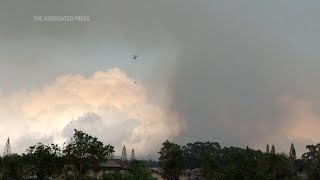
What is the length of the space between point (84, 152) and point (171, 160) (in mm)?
16064

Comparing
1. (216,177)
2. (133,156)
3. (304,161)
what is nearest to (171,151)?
(216,177)

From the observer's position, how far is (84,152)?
77688 millimetres

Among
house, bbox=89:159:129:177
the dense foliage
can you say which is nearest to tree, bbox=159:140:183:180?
the dense foliage

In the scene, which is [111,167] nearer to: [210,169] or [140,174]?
[210,169]

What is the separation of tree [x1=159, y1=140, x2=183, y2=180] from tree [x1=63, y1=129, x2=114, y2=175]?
11.2 meters

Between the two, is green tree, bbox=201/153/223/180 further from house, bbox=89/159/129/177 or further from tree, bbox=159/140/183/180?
house, bbox=89/159/129/177

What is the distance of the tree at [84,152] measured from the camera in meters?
77.4

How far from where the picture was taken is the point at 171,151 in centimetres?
7950

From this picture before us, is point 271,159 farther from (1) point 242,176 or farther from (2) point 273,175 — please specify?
(1) point 242,176

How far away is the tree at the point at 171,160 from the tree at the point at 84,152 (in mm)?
11210

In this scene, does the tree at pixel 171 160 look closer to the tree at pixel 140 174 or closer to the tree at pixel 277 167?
the tree at pixel 277 167

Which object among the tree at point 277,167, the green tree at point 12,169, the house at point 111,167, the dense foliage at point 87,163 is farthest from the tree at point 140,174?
the house at point 111,167

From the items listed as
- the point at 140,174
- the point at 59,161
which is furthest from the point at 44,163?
the point at 140,174

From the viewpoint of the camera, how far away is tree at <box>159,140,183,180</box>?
7912cm
